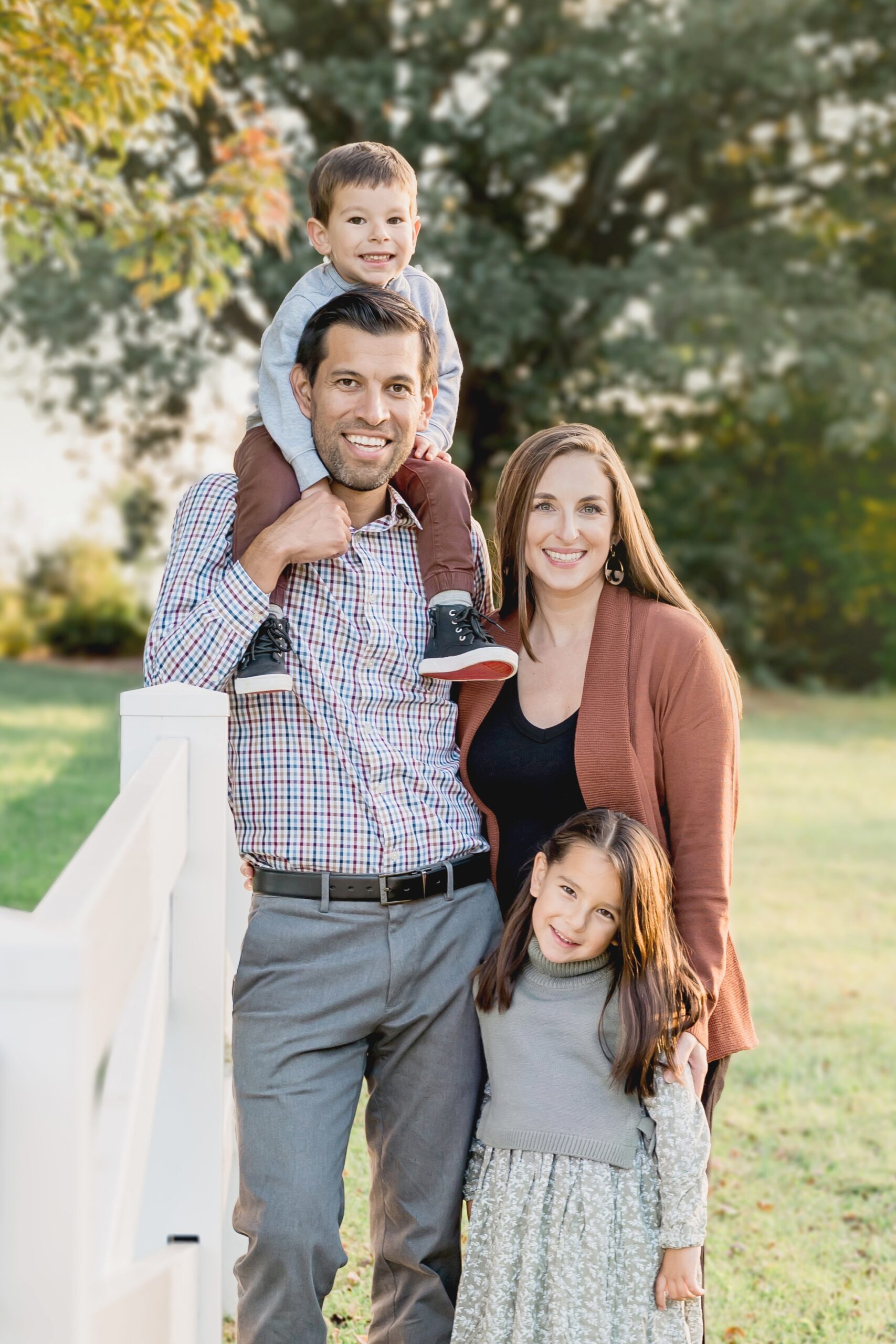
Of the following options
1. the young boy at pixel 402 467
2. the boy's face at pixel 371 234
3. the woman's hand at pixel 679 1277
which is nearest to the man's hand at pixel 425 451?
the young boy at pixel 402 467

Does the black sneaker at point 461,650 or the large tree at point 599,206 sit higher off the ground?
the large tree at point 599,206

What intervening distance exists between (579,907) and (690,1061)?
0.38 metres

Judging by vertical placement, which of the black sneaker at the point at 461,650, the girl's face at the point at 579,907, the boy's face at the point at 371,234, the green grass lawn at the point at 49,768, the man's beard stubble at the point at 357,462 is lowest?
the green grass lawn at the point at 49,768

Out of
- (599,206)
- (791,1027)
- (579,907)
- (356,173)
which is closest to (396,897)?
(579,907)

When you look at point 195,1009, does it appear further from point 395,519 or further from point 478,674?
point 395,519

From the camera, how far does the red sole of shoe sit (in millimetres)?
2596

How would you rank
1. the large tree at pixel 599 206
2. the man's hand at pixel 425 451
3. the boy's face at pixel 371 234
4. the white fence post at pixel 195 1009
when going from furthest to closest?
the large tree at pixel 599 206 → the boy's face at pixel 371 234 → the man's hand at pixel 425 451 → the white fence post at pixel 195 1009

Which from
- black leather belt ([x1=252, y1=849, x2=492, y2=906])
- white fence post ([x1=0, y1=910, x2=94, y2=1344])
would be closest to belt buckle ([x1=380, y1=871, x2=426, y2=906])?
black leather belt ([x1=252, y1=849, x2=492, y2=906])

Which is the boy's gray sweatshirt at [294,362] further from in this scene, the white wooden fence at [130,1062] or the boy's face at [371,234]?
the white wooden fence at [130,1062]

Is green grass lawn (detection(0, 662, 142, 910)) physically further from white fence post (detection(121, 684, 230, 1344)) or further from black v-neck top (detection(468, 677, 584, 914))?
white fence post (detection(121, 684, 230, 1344))

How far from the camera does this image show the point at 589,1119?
2465 millimetres

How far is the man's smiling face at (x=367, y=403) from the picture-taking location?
2584 millimetres

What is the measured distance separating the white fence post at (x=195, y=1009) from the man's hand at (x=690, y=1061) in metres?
0.81

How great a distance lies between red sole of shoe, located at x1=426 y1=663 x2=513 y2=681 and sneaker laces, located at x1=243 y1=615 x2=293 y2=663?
11.1 inches
